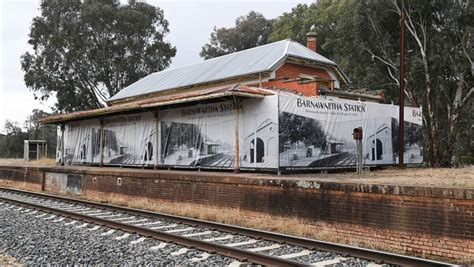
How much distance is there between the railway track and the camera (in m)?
7.25

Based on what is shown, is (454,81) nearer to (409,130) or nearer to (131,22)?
(409,130)

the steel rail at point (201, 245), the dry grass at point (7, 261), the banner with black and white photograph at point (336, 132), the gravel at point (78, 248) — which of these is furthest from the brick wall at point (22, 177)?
the dry grass at point (7, 261)

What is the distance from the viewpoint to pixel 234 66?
24.5m

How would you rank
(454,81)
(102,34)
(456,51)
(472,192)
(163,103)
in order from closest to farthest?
(472,192) < (163,103) < (456,51) < (454,81) < (102,34)

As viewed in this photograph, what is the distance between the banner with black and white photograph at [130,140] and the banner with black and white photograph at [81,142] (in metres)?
1.22

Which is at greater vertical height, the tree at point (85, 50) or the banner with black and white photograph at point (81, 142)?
the tree at point (85, 50)

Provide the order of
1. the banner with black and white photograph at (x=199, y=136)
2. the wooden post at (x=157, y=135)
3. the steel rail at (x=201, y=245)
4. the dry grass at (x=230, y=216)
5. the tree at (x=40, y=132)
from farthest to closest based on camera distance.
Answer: the tree at (x=40, y=132)
the wooden post at (x=157, y=135)
the banner with black and white photograph at (x=199, y=136)
the dry grass at (x=230, y=216)
the steel rail at (x=201, y=245)

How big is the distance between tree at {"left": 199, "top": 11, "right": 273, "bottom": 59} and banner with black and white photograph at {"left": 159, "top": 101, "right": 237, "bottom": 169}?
43.5 meters

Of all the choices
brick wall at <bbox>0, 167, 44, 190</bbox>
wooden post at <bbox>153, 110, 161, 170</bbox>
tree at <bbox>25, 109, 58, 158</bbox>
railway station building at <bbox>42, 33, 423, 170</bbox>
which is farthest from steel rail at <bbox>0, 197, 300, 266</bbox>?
tree at <bbox>25, 109, 58, 158</bbox>

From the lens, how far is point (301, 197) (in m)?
10.3

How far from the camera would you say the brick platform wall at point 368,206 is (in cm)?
756

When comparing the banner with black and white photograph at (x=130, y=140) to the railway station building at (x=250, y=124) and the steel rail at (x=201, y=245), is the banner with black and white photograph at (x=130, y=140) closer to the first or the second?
the railway station building at (x=250, y=124)

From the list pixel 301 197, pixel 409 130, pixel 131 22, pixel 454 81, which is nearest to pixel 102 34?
pixel 131 22

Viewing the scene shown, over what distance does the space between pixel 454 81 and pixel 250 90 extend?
20.1 m
